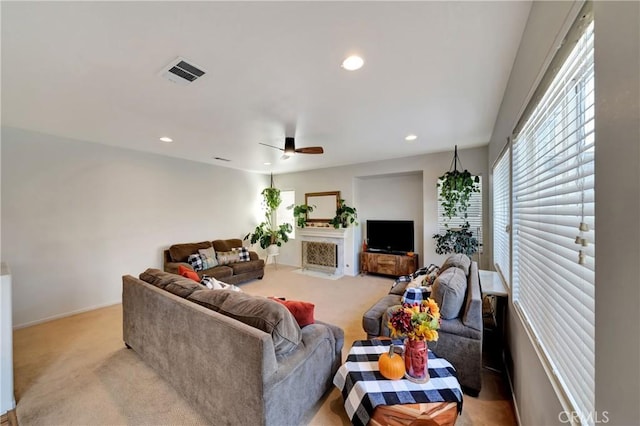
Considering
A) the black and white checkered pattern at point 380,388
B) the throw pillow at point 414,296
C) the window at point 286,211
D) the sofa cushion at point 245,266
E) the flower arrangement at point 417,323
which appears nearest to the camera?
the black and white checkered pattern at point 380,388

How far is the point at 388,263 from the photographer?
514cm

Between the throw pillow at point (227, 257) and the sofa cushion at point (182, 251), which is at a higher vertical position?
the sofa cushion at point (182, 251)

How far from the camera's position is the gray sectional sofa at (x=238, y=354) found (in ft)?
4.52

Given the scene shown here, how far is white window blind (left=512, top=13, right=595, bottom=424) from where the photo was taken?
825mm

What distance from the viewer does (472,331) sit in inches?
76.5

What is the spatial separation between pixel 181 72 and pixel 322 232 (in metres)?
4.43

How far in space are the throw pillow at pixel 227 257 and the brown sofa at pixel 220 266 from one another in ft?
0.29

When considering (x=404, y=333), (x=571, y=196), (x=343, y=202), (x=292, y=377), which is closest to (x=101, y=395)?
(x=292, y=377)

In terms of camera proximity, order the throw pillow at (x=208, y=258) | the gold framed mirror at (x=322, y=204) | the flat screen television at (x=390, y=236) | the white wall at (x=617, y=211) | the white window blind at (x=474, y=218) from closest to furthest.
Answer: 1. the white wall at (x=617, y=211)
2. the white window blind at (x=474, y=218)
3. the throw pillow at (x=208, y=258)
4. the flat screen television at (x=390, y=236)
5. the gold framed mirror at (x=322, y=204)

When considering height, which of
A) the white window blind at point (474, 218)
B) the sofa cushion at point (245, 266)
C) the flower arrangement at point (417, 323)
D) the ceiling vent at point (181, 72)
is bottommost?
the sofa cushion at point (245, 266)

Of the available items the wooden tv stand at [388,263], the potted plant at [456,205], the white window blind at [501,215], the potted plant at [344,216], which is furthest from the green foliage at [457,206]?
the potted plant at [344,216]

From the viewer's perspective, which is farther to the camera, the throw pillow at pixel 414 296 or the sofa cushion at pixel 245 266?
the sofa cushion at pixel 245 266

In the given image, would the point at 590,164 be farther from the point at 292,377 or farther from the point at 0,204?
the point at 0,204

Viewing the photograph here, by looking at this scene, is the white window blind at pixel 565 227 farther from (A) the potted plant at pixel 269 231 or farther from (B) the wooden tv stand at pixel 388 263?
(A) the potted plant at pixel 269 231
